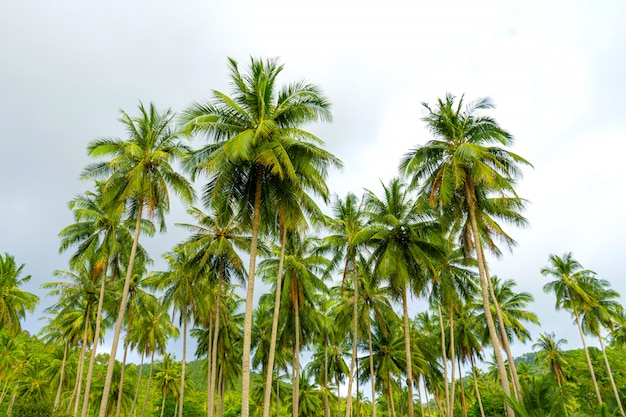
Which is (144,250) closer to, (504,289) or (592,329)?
(504,289)

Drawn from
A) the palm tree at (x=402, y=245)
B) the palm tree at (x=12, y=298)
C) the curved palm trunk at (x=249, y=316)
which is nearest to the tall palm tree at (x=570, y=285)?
the palm tree at (x=402, y=245)

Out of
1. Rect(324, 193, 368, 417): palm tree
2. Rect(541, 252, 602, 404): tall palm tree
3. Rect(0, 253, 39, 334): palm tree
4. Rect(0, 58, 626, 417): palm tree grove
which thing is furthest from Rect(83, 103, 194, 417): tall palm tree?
Rect(541, 252, 602, 404): tall palm tree

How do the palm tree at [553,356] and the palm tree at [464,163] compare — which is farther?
the palm tree at [553,356]

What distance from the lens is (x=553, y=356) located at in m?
45.4

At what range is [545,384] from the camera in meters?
13.5

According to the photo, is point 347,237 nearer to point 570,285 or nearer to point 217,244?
point 217,244

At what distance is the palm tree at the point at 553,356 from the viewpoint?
45.4 meters

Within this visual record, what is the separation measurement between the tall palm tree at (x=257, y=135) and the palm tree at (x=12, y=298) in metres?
23.7

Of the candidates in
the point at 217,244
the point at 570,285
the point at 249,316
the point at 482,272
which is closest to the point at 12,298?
the point at 217,244

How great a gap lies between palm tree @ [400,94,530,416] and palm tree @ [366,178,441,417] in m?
2.77

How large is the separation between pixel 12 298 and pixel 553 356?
2158 inches

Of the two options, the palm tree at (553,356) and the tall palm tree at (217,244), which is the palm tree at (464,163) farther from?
the palm tree at (553,356)

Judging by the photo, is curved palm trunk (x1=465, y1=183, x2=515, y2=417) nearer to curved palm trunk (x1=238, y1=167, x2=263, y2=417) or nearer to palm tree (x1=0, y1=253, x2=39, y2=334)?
curved palm trunk (x1=238, y1=167, x2=263, y2=417)

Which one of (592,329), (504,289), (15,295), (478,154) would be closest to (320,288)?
(478,154)
